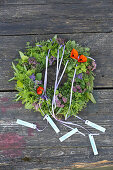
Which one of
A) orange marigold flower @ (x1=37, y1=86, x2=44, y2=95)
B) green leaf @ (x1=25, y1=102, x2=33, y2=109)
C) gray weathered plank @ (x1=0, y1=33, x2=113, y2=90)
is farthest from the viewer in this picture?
gray weathered plank @ (x1=0, y1=33, x2=113, y2=90)

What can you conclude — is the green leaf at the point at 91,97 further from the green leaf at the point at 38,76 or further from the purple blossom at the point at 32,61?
the purple blossom at the point at 32,61

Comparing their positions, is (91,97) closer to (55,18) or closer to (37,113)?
(37,113)

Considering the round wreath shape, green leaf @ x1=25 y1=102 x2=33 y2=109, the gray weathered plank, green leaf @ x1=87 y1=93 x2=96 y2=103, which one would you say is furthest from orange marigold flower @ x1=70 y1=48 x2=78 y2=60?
green leaf @ x1=25 y1=102 x2=33 y2=109

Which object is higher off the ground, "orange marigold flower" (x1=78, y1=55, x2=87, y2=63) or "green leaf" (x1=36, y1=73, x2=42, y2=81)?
"orange marigold flower" (x1=78, y1=55, x2=87, y2=63)

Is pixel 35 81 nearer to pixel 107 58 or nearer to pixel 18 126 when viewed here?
pixel 18 126

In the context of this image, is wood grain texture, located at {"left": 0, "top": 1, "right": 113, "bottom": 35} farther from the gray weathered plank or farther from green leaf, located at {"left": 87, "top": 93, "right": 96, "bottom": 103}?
green leaf, located at {"left": 87, "top": 93, "right": 96, "bottom": 103}

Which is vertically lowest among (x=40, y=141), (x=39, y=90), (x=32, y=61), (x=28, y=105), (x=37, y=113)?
(x=40, y=141)

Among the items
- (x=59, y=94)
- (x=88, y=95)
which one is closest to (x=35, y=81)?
(x=59, y=94)

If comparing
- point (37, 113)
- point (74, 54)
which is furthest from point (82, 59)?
point (37, 113)

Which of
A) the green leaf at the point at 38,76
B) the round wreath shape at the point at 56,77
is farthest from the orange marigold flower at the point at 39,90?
the green leaf at the point at 38,76
